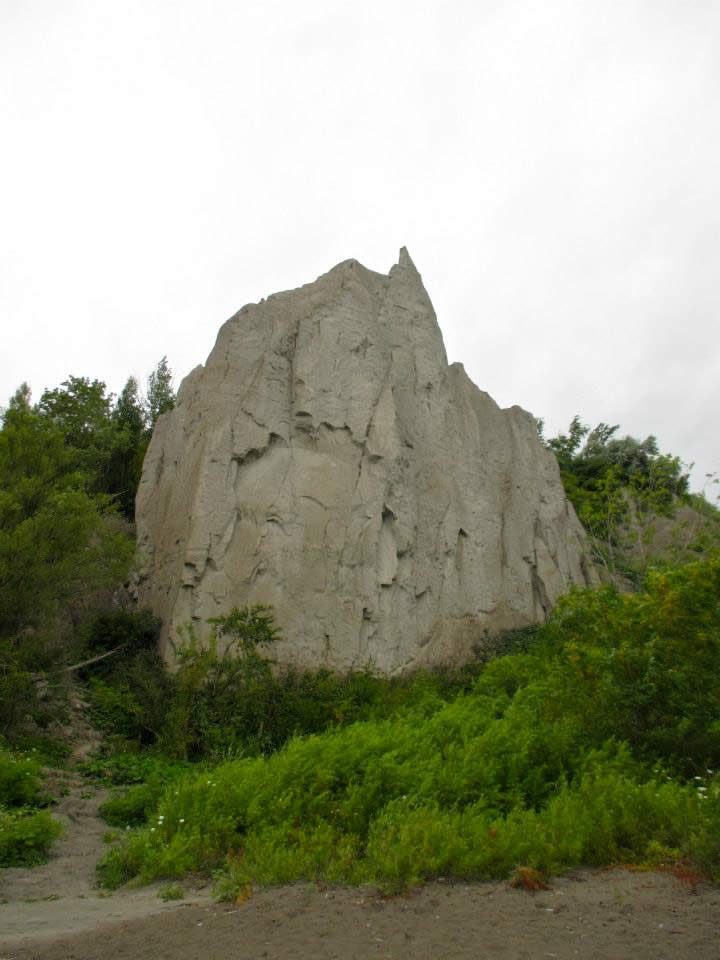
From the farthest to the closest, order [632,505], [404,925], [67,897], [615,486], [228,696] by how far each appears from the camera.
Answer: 1. [615,486]
2. [632,505]
3. [228,696]
4. [67,897]
5. [404,925]

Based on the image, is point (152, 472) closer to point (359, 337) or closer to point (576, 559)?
point (359, 337)

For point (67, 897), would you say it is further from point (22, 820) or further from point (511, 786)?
point (511, 786)

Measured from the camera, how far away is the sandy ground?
5.61 meters

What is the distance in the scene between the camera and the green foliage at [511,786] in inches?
283

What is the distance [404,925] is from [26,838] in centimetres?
507

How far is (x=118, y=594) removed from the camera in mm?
21000

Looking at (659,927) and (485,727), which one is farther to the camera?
(485,727)

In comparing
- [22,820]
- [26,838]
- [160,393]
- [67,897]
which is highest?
[160,393]

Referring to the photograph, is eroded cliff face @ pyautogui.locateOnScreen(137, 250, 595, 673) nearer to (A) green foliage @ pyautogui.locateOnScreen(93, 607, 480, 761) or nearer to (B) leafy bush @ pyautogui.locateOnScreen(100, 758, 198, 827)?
(A) green foliage @ pyautogui.locateOnScreen(93, 607, 480, 761)

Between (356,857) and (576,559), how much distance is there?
767 inches

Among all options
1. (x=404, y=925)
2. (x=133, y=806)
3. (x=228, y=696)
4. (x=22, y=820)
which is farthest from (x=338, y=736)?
(x=228, y=696)

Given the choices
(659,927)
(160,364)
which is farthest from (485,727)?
(160,364)

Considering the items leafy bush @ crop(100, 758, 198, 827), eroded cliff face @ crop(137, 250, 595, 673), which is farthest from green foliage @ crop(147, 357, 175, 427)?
leafy bush @ crop(100, 758, 198, 827)

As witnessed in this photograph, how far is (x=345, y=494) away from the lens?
19922 mm
